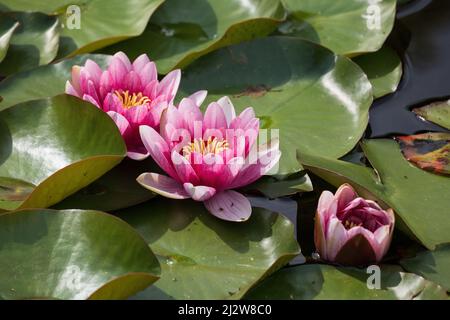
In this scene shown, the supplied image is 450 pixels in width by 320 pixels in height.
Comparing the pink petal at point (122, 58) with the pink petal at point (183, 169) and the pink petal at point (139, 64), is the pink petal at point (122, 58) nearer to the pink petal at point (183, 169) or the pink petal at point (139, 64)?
the pink petal at point (139, 64)

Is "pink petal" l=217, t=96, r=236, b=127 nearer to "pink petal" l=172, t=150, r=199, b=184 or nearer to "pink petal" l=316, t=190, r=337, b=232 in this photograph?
"pink petal" l=172, t=150, r=199, b=184

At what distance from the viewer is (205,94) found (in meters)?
2.47

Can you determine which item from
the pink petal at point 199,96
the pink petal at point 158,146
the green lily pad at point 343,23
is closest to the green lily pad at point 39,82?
the pink petal at point 199,96

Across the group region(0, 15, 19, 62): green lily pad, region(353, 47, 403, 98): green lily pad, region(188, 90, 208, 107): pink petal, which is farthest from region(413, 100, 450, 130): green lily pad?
region(0, 15, 19, 62): green lily pad

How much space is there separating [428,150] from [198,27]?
102 cm

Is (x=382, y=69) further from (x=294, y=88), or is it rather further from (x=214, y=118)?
(x=214, y=118)

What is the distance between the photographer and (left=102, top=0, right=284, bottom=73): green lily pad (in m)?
2.84

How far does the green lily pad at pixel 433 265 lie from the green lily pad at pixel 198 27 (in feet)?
3.55

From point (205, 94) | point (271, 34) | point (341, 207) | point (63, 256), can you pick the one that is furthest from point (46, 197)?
point (271, 34)

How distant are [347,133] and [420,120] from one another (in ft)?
1.27

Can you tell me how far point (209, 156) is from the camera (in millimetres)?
2135

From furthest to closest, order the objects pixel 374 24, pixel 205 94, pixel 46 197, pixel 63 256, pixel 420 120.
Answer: pixel 374 24
pixel 420 120
pixel 205 94
pixel 46 197
pixel 63 256

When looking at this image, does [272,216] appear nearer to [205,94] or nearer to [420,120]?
[205,94]
